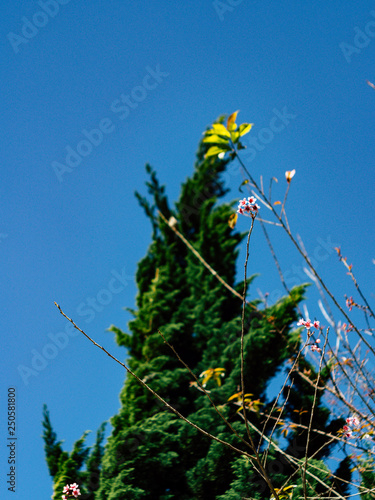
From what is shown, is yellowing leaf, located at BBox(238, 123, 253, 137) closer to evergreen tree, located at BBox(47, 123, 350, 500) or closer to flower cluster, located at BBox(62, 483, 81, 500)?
evergreen tree, located at BBox(47, 123, 350, 500)

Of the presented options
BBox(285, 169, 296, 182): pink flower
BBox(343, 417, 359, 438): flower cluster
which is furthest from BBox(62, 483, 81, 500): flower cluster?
BBox(285, 169, 296, 182): pink flower

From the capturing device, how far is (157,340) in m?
3.74

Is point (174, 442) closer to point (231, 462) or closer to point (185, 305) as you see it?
point (231, 462)

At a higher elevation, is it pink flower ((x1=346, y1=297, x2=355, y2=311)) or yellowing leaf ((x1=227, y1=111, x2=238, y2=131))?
yellowing leaf ((x1=227, y1=111, x2=238, y2=131))

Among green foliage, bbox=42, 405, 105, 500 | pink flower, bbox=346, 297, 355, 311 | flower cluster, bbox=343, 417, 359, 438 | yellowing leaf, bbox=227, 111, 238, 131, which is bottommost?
flower cluster, bbox=343, 417, 359, 438

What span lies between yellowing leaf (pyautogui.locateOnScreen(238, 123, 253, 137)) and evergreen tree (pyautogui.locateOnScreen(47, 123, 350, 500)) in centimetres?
104

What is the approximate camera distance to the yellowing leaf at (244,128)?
2.23 meters

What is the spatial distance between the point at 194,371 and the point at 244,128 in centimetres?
234

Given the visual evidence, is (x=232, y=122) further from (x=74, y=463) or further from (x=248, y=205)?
(x=74, y=463)

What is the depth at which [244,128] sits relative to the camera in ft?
7.41

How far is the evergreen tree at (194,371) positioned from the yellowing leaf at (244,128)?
3.41ft

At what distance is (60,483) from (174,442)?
93 centimetres

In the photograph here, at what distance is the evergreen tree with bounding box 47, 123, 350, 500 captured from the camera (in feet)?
9.51

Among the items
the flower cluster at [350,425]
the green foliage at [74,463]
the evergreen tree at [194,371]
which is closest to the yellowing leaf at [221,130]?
the evergreen tree at [194,371]
